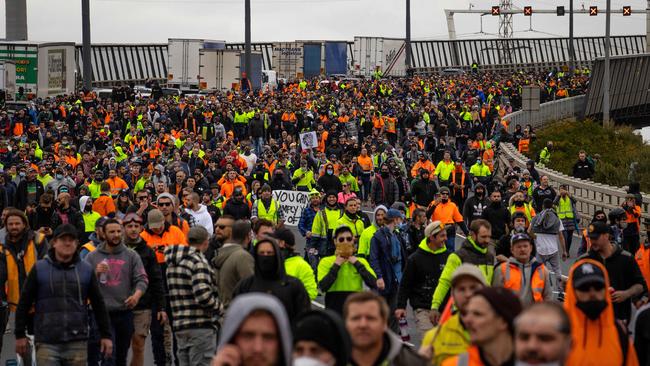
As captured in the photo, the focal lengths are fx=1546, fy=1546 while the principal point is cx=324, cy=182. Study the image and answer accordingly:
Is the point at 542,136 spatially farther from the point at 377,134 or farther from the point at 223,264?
the point at 223,264

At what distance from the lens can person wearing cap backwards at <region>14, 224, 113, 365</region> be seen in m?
10.5

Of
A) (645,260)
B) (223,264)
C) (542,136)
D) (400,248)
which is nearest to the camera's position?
(223,264)

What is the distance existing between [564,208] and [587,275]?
14616mm

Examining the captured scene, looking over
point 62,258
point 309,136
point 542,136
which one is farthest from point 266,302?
point 542,136

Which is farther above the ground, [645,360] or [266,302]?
[266,302]

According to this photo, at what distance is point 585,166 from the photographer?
32.0 meters

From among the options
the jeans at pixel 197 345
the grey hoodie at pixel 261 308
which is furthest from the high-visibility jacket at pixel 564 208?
the grey hoodie at pixel 261 308

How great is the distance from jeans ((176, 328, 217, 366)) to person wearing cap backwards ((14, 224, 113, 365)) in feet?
2.97

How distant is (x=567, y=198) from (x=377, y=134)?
23.9 meters

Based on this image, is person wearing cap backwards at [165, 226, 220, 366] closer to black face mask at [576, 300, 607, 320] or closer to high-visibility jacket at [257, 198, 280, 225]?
black face mask at [576, 300, 607, 320]

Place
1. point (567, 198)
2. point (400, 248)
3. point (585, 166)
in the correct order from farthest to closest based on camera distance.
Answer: point (585, 166)
point (567, 198)
point (400, 248)

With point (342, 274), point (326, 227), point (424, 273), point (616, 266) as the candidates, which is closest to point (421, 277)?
point (424, 273)

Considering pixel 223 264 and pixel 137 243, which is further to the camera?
pixel 137 243

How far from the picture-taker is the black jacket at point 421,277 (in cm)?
1274
